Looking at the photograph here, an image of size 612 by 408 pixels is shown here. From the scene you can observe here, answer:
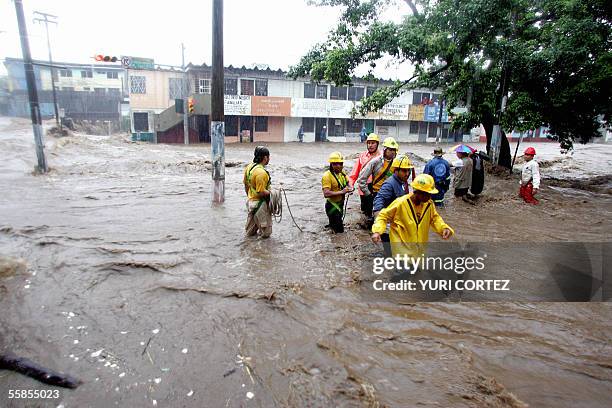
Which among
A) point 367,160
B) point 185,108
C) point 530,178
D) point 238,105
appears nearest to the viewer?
point 367,160

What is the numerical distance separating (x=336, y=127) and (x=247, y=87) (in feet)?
27.0

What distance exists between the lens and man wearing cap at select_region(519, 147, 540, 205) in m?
8.41

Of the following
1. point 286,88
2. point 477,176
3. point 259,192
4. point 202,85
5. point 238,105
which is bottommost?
point 477,176

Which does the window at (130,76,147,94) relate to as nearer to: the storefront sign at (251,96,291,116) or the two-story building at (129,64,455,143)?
the two-story building at (129,64,455,143)

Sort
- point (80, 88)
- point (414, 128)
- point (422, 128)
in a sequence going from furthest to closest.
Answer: point (80, 88)
point (422, 128)
point (414, 128)

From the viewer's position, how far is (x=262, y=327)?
146 inches

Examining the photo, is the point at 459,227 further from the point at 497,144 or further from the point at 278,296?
the point at 497,144

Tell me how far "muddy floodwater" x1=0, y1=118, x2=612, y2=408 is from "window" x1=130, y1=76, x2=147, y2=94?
2486 centimetres

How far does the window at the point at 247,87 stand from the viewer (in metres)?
28.2

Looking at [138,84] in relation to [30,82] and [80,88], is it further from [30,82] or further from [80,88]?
[30,82]

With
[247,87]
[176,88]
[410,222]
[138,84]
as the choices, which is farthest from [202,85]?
[410,222]

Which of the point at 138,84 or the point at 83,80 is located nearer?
the point at 138,84

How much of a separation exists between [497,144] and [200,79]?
21.4 m

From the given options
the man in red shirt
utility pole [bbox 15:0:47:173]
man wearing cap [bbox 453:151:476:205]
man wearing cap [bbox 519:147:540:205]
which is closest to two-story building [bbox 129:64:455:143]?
utility pole [bbox 15:0:47:173]
